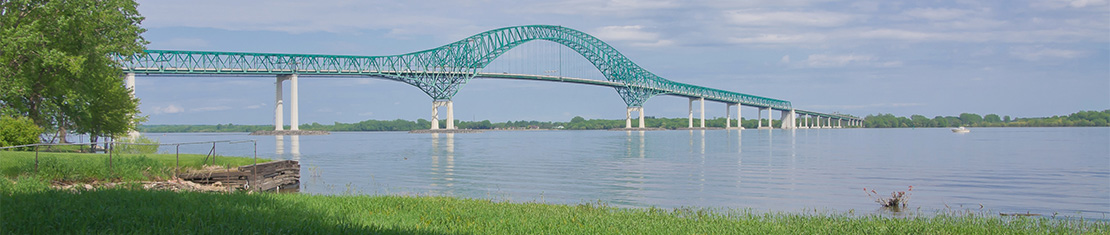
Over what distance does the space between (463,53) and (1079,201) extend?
132 meters

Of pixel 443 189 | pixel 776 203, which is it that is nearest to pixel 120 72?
pixel 443 189

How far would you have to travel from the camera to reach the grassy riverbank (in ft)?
32.8

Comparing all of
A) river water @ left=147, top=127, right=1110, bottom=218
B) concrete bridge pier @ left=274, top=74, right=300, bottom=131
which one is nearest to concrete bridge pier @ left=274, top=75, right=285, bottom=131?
concrete bridge pier @ left=274, top=74, right=300, bottom=131

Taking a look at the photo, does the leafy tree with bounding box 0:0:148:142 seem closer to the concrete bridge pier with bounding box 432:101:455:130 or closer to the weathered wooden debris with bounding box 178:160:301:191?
the weathered wooden debris with bounding box 178:160:301:191

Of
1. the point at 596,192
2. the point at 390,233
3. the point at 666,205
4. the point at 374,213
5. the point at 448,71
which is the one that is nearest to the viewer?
the point at 390,233

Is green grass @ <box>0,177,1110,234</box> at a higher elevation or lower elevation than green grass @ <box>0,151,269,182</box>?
lower

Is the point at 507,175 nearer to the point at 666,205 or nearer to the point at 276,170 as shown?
the point at 276,170

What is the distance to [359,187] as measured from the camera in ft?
89.9

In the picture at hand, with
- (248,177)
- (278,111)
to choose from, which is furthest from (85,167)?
(278,111)

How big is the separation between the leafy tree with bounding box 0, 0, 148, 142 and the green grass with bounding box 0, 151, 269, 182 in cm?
492

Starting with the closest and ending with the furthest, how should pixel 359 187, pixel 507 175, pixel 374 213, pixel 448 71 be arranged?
pixel 374 213
pixel 359 187
pixel 507 175
pixel 448 71

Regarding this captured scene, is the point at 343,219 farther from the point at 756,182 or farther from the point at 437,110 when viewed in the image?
the point at 437,110

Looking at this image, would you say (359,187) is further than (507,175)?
No

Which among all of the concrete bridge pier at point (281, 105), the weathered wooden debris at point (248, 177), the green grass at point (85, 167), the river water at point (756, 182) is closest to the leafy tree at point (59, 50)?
the river water at point (756, 182)
